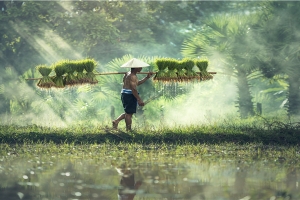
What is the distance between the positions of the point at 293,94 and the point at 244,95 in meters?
1.68

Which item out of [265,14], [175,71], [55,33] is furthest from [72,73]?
[55,33]

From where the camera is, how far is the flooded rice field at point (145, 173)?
293 inches

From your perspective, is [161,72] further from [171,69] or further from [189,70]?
[189,70]

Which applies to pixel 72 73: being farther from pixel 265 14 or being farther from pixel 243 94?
pixel 265 14

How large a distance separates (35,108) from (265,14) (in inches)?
297

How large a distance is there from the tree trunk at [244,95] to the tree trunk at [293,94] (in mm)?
1297

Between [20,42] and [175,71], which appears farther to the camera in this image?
[20,42]

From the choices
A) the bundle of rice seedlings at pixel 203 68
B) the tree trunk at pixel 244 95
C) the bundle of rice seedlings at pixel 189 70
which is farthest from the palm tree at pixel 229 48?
the bundle of rice seedlings at pixel 189 70

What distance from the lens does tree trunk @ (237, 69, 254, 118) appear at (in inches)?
806

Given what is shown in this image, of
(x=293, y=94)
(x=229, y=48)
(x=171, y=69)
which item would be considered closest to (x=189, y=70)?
(x=171, y=69)

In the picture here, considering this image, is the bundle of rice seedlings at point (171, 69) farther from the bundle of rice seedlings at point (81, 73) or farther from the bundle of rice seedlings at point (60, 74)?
the bundle of rice seedlings at point (60, 74)

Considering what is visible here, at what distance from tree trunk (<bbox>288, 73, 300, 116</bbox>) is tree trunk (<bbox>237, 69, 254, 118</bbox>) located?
1.30 metres

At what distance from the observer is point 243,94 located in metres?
20.6

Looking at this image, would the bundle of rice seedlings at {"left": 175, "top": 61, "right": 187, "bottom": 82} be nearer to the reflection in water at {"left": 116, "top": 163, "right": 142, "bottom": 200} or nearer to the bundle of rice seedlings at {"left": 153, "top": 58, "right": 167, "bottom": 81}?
the bundle of rice seedlings at {"left": 153, "top": 58, "right": 167, "bottom": 81}
